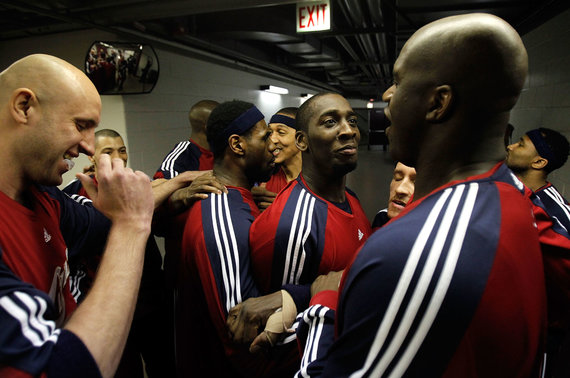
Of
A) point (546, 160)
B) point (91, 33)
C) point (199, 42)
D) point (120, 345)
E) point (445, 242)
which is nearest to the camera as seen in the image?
point (445, 242)

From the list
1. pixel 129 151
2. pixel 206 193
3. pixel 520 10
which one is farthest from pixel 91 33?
pixel 520 10

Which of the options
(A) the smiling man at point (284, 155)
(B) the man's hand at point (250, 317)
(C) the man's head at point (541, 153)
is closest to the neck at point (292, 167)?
(A) the smiling man at point (284, 155)

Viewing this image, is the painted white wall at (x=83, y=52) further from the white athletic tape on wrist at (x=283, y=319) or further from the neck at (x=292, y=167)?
the white athletic tape on wrist at (x=283, y=319)

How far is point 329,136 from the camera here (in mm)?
1952

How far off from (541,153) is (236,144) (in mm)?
2722

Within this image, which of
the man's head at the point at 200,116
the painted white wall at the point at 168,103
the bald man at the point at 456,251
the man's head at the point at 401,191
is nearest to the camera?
the bald man at the point at 456,251

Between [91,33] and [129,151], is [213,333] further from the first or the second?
[91,33]

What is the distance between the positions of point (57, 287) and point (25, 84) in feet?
2.29

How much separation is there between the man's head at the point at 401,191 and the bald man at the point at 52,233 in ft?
4.37

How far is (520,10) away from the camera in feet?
14.0

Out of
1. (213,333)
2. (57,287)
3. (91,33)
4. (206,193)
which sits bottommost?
(213,333)

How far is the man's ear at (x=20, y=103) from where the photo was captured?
39.9 inches

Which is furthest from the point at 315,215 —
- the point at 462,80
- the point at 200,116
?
the point at 200,116

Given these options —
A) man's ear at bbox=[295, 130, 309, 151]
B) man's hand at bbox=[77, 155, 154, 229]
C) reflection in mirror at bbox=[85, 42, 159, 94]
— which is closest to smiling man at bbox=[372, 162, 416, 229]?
man's ear at bbox=[295, 130, 309, 151]
